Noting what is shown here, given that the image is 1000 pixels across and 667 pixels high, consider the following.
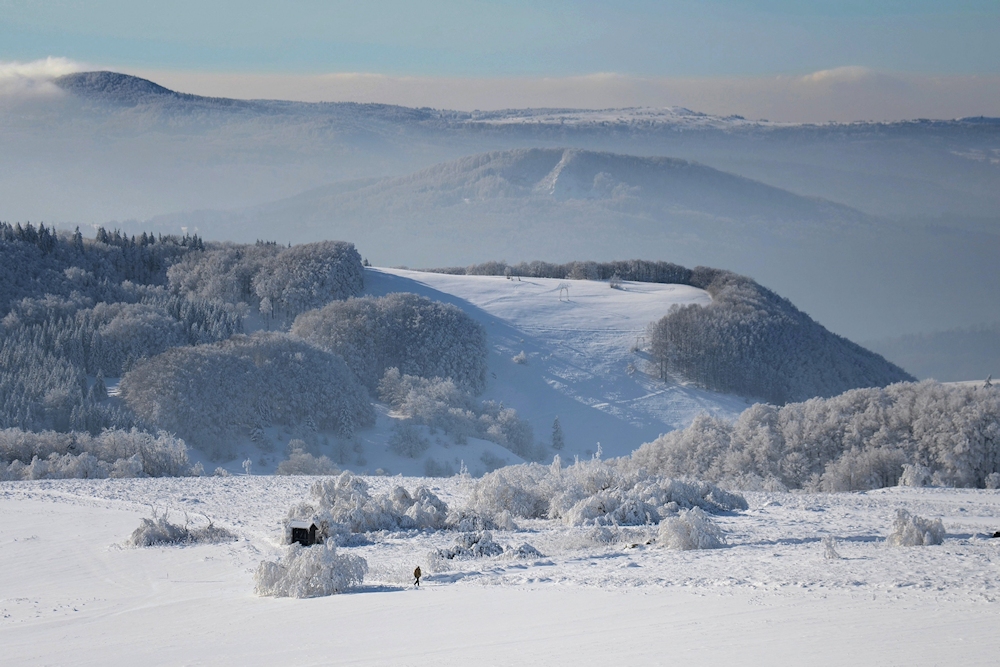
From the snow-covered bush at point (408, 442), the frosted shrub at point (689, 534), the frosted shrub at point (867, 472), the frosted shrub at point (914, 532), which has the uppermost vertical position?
the frosted shrub at point (914, 532)

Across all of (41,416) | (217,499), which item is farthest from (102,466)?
(41,416)

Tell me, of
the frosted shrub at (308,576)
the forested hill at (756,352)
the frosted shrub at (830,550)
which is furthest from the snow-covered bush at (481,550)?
the forested hill at (756,352)

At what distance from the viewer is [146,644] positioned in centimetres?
1300

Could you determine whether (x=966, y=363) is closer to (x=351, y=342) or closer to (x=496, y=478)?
(x=351, y=342)

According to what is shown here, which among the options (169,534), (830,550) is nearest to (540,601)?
(830,550)

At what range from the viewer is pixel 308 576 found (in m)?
15.4

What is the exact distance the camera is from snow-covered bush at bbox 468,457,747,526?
22.0 meters

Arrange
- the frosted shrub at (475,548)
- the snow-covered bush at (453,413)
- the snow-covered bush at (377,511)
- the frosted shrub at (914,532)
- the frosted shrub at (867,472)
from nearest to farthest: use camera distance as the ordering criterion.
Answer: the frosted shrub at (914,532)
the frosted shrub at (475,548)
the snow-covered bush at (377,511)
the frosted shrub at (867,472)
the snow-covered bush at (453,413)

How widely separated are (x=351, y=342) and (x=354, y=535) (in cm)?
4549

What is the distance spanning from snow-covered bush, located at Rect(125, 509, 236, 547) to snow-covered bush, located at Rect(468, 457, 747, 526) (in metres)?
5.39

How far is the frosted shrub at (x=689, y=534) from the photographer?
18172 mm

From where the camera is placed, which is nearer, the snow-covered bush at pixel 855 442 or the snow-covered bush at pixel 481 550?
the snow-covered bush at pixel 481 550

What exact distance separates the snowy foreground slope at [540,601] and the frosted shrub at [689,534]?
286mm

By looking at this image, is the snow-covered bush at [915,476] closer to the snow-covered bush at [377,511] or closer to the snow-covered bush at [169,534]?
the snow-covered bush at [377,511]
